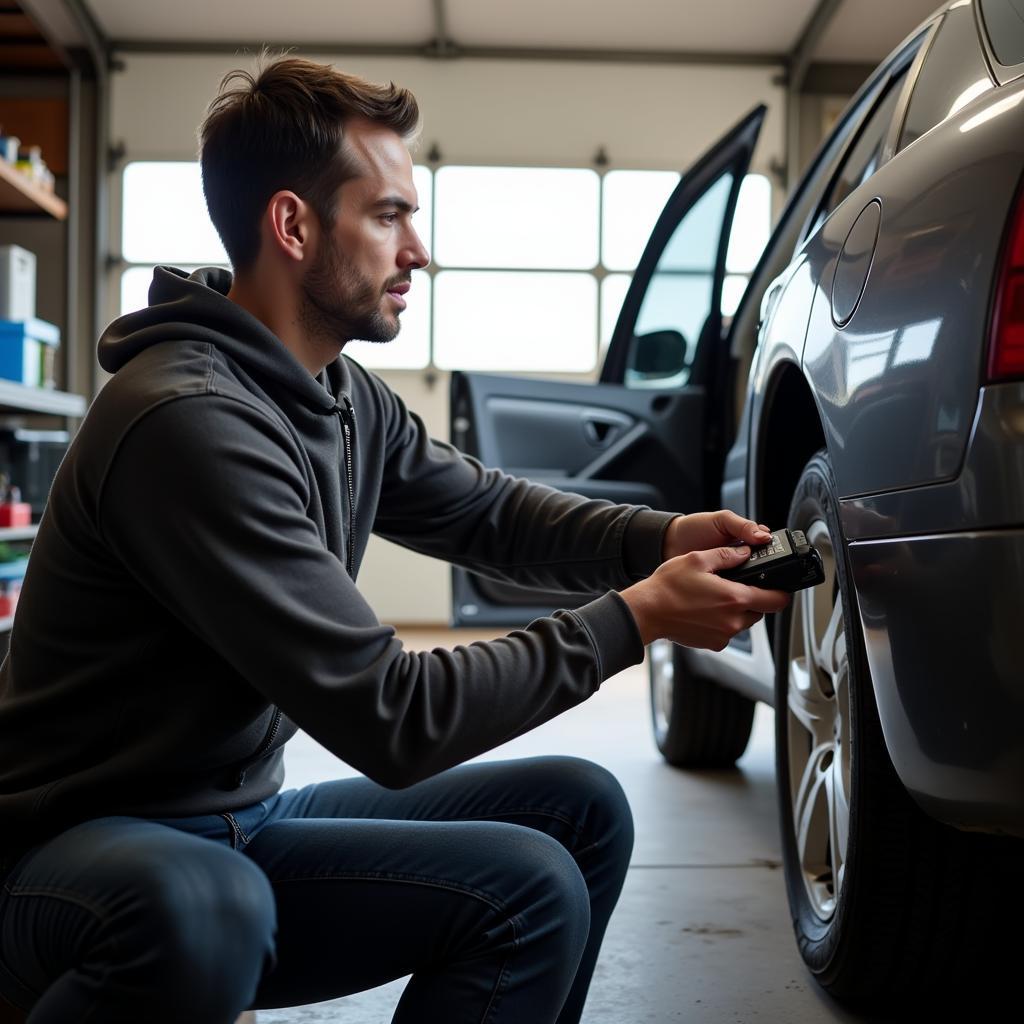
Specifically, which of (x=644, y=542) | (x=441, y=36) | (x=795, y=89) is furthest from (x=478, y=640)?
(x=795, y=89)

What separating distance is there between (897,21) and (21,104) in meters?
5.94

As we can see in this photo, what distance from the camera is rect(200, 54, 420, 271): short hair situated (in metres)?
1.38

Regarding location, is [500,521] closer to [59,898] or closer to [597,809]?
[597,809]

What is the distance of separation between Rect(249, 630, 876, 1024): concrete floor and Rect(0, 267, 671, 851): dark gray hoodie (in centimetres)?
69

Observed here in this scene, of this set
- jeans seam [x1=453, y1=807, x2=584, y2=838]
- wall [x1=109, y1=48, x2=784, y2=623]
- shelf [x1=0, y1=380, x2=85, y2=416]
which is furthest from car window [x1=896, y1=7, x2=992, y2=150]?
wall [x1=109, y1=48, x2=784, y2=623]

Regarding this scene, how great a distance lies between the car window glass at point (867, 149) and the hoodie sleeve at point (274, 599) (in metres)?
1.23

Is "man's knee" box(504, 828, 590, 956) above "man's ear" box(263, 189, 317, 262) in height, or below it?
below

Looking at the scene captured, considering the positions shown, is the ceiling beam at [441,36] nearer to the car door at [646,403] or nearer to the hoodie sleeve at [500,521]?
the car door at [646,403]

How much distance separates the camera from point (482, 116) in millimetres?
8500

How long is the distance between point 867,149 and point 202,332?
1390 millimetres

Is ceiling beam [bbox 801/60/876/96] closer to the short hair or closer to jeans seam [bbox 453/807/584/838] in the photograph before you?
the short hair

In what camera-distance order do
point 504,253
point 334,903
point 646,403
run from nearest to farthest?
Answer: point 334,903 < point 646,403 < point 504,253

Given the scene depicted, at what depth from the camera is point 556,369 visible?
28.1 feet

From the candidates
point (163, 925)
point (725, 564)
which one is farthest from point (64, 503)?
point (725, 564)
